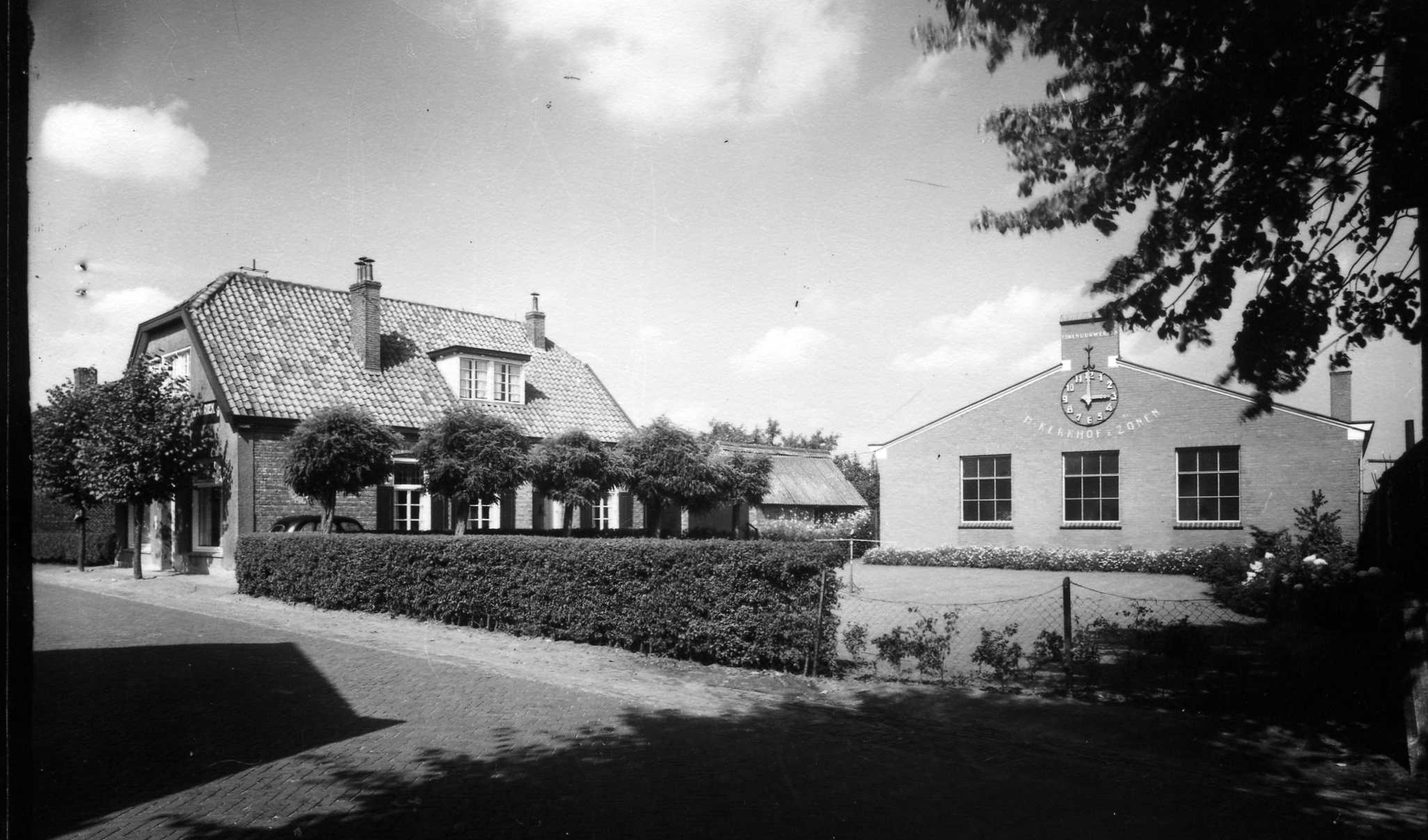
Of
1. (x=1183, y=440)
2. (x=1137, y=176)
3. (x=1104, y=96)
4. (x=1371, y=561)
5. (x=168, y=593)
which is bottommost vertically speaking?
(x=168, y=593)

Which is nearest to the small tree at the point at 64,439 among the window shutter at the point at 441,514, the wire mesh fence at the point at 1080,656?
the window shutter at the point at 441,514

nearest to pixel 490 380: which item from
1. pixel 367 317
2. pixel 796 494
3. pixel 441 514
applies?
pixel 367 317

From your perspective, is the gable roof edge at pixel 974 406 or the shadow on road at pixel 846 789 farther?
the gable roof edge at pixel 974 406

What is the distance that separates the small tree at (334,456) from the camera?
18406 mm

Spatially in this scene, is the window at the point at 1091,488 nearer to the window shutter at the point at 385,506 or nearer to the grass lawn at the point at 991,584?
the grass lawn at the point at 991,584

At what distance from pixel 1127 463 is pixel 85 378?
1188 inches

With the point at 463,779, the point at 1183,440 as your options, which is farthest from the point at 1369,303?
the point at 1183,440

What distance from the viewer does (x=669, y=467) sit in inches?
896

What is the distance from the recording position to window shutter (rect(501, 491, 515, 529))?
2634cm

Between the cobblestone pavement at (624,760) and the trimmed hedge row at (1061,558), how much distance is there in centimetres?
1528

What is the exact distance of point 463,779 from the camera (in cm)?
589

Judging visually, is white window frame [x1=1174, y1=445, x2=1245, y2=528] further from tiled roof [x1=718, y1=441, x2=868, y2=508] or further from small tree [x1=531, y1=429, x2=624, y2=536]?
tiled roof [x1=718, y1=441, x2=868, y2=508]

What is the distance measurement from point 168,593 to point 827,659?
51.9ft

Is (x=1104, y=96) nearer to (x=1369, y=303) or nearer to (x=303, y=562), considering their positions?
(x=1369, y=303)
